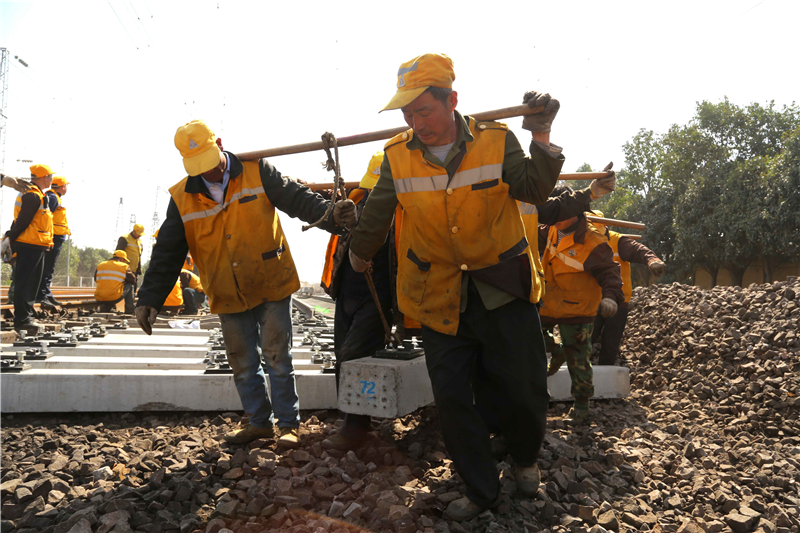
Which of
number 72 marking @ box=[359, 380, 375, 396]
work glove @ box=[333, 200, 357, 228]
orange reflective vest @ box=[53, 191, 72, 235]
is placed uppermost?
orange reflective vest @ box=[53, 191, 72, 235]

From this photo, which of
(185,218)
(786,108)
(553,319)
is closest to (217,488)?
(185,218)

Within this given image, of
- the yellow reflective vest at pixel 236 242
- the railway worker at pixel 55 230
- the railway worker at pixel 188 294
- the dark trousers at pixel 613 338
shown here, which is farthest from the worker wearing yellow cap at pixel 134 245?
the dark trousers at pixel 613 338

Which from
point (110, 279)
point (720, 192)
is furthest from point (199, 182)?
point (720, 192)

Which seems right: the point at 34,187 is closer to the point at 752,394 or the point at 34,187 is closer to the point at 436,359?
the point at 436,359

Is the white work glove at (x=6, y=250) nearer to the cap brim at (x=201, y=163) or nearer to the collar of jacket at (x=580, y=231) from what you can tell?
the cap brim at (x=201, y=163)

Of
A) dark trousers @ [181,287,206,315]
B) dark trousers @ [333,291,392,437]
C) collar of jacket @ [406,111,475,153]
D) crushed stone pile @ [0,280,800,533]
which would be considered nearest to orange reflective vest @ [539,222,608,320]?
crushed stone pile @ [0,280,800,533]

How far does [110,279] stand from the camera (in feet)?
32.4

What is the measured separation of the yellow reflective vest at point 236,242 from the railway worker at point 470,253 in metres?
1.08

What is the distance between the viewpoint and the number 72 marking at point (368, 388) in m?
3.09

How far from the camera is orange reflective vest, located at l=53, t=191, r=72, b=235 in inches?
337

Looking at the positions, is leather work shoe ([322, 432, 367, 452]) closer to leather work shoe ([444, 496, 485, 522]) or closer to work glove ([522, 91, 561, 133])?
leather work shoe ([444, 496, 485, 522])

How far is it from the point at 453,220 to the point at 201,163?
1592mm

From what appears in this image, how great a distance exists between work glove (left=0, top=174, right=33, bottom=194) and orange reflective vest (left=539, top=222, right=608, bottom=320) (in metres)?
6.85

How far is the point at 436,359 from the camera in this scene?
2.62 m
